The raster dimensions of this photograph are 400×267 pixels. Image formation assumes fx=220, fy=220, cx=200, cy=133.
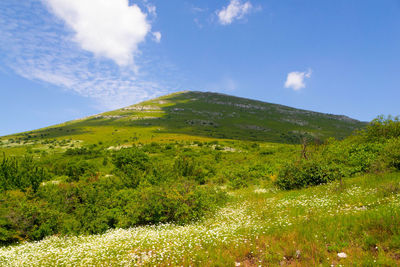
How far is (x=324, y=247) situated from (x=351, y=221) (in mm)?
1758

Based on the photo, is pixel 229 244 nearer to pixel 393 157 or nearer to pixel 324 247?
pixel 324 247

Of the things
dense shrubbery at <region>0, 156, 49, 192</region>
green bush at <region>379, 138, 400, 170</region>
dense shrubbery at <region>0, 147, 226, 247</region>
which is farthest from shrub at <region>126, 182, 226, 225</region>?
dense shrubbery at <region>0, 156, 49, 192</region>

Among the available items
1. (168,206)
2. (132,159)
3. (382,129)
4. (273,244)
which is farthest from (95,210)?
(382,129)

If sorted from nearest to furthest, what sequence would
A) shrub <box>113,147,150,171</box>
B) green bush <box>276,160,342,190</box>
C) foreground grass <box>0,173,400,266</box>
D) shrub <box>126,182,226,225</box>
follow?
1. foreground grass <box>0,173,400,266</box>
2. shrub <box>126,182,226,225</box>
3. green bush <box>276,160,342,190</box>
4. shrub <box>113,147,150,171</box>

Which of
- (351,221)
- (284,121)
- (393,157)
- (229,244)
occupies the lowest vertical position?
(229,244)

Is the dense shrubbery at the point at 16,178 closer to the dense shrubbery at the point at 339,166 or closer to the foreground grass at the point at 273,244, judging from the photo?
the foreground grass at the point at 273,244

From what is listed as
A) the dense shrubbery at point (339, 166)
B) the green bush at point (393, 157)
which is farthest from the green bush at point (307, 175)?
the green bush at point (393, 157)

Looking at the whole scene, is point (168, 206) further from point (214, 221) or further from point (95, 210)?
point (95, 210)

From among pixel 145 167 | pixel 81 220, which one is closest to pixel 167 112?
pixel 145 167

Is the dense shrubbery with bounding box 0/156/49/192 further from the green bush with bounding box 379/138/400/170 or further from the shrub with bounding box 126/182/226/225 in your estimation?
the green bush with bounding box 379/138/400/170

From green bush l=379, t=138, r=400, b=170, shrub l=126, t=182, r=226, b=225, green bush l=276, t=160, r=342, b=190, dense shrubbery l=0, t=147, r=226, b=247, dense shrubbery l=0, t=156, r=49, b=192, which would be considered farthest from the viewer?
dense shrubbery l=0, t=156, r=49, b=192

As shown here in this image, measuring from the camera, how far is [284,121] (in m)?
196

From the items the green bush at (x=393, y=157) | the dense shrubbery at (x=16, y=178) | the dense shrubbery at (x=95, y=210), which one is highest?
the green bush at (x=393, y=157)

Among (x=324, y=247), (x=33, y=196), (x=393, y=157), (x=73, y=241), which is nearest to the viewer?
(x=324, y=247)
